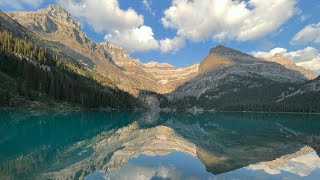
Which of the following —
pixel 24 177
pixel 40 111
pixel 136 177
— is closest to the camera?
pixel 24 177

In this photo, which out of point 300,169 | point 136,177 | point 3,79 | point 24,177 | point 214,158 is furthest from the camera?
point 3,79

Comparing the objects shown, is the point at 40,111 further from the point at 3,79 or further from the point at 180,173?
the point at 180,173

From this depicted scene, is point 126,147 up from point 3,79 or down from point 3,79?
down

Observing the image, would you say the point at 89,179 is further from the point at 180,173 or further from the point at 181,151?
the point at 181,151

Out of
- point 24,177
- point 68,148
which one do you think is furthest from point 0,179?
point 68,148

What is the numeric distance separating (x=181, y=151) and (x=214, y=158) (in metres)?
8.23

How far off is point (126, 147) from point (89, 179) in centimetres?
2419

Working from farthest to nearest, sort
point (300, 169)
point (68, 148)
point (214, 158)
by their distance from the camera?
point (68, 148) → point (214, 158) → point (300, 169)

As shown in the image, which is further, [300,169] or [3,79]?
[3,79]

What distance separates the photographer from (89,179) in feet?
101

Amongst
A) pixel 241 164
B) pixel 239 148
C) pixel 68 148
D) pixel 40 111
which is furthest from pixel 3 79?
pixel 241 164

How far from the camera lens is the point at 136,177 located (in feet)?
104

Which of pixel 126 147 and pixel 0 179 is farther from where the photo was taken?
pixel 126 147

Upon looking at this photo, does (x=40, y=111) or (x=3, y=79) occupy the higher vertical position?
(x=3, y=79)
